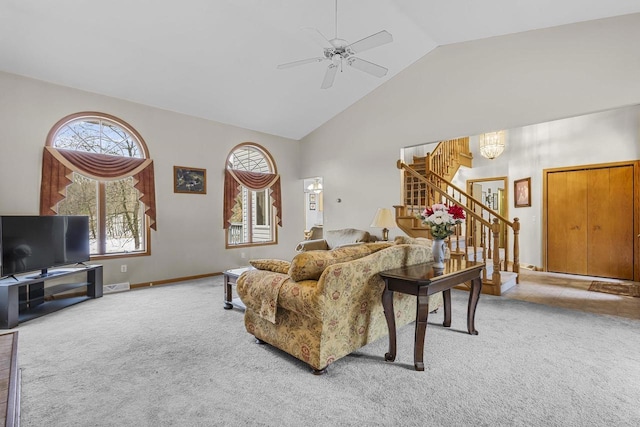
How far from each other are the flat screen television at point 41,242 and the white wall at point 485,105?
4349 mm

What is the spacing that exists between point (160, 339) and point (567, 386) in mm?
3333

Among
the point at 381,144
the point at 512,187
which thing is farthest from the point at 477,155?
the point at 381,144

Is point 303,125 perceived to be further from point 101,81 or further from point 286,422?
point 286,422

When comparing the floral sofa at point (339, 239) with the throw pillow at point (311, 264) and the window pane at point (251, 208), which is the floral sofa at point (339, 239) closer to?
the window pane at point (251, 208)

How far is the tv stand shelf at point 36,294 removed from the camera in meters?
3.34

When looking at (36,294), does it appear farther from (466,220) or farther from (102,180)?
(466,220)

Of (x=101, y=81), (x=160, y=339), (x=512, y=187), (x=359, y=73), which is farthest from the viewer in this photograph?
(x=512, y=187)

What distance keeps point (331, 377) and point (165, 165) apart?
4638mm

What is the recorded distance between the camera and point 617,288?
15.8ft

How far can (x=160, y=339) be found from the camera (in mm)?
3029

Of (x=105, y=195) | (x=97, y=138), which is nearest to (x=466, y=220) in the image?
(x=105, y=195)

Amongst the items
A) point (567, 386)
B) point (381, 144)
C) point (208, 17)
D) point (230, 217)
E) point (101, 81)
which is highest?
point (208, 17)

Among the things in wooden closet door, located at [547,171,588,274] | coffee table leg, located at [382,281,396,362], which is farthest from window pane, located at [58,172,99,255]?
wooden closet door, located at [547,171,588,274]

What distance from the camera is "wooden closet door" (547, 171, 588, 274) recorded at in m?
5.78
